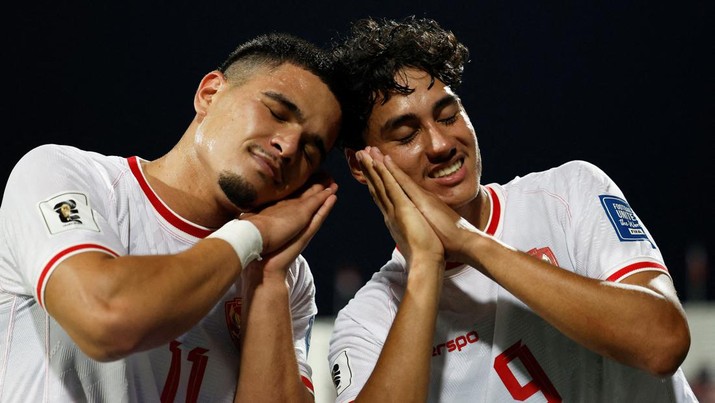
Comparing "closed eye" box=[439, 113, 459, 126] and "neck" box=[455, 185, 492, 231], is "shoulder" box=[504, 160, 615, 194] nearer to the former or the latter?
"neck" box=[455, 185, 492, 231]

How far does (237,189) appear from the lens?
94.0 inches

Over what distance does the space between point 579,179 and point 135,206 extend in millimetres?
1271

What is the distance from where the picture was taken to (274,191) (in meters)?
2.44

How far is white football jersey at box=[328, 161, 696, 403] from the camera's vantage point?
7.61ft

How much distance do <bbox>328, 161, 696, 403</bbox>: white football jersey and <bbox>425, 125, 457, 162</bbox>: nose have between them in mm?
250

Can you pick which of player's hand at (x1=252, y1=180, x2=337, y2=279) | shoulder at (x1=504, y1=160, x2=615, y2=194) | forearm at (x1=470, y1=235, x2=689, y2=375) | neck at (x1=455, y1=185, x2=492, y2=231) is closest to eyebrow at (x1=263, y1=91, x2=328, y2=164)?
player's hand at (x1=252, y1=180, x2=337, y2=279)

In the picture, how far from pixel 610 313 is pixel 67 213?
51.5 inches

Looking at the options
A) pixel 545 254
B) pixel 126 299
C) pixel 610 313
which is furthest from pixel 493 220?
pixel 126 299

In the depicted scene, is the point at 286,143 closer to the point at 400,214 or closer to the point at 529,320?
the point at 400,214

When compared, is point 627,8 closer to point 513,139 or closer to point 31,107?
point 513,139

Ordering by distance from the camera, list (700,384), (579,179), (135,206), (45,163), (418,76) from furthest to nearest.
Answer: (700,384) → (418,76) → (579,179) → (135,206) → (45,163)

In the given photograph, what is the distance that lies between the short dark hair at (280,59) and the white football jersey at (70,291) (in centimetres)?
48

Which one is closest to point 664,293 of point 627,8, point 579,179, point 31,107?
point 579,179

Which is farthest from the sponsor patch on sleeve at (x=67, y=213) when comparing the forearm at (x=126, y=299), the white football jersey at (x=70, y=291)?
the forearm at (x=126, y=299)
